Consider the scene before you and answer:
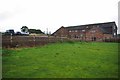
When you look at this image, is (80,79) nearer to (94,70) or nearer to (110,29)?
(94,70)

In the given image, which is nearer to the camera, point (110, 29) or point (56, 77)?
point (56, 77)

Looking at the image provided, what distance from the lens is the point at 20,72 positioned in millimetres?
9773

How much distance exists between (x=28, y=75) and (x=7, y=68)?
206 cm

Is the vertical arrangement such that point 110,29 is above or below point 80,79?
above

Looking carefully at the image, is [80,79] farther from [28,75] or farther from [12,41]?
[12,41]

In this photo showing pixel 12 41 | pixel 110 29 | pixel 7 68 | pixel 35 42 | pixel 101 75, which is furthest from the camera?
pixel 110 29

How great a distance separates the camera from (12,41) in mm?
24469

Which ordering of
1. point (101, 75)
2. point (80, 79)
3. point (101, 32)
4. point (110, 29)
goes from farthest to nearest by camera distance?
point (110, 29)
point (101, 32)
point (101, 75)
point (80, 79)

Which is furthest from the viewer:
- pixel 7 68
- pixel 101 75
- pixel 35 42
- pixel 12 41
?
pixel 35 42

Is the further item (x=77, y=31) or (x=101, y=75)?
(x=77, y=31)

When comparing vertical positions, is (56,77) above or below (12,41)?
below

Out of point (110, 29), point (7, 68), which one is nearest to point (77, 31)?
point (110, 29)

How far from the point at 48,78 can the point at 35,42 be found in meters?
20.3

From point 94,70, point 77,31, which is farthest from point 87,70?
point 77,31
